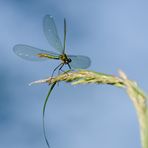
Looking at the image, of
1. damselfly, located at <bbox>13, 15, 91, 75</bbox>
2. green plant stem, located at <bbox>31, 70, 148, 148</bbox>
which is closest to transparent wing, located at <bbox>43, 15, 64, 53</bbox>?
damselfly, located at <bbox>13, 15, 91, 75</bbox>

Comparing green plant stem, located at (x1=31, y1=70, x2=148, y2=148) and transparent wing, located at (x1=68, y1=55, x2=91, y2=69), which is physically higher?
green plant stem, located at (x1=31, y1=70, x2=148, y2=148)

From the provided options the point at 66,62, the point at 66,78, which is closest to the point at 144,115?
the point at 66,78

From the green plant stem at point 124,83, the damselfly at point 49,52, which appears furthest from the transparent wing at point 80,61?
the green plant stem at point 124,83

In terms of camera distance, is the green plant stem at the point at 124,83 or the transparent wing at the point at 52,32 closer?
the green plant stem at the point at 124,83

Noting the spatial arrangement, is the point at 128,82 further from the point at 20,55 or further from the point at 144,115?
the point at 20,55

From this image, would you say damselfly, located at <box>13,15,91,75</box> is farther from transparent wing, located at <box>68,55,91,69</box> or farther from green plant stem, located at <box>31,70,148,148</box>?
green plant stem, located at <box>31,70,148,148</box>

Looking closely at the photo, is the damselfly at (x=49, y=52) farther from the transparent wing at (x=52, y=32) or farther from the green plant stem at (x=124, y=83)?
the green plant stem at (x=124, y=83)
